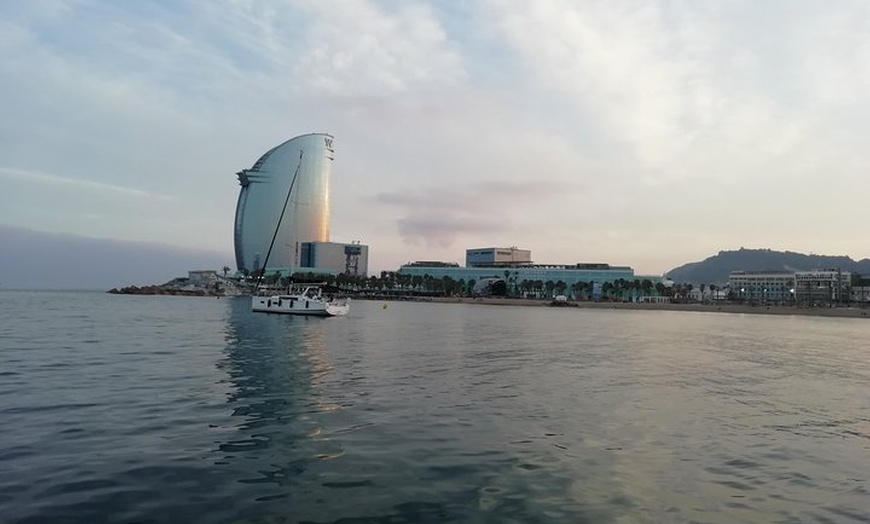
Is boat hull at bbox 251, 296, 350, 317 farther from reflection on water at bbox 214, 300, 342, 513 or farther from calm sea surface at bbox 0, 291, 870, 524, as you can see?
calm sea surface at bbox 0, 291, 870, 524

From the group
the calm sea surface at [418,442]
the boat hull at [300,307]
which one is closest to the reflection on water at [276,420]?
the calm sea surface at [418,442]

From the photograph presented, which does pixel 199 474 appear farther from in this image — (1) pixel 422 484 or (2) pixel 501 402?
(2) pixel 501 402

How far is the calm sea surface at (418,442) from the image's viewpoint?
999 centimetres

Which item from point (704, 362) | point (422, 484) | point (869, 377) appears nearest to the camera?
point (422, 484)

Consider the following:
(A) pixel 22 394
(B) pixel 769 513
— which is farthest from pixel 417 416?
(A) pixel 22 394

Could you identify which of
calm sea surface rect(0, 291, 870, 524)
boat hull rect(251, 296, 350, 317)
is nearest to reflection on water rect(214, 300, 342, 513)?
calm sea surface rect(0, 291, 870, 524)

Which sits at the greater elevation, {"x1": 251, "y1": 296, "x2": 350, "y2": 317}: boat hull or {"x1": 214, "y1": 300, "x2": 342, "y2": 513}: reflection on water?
{"x1": 251, "y1": 296, "x2": 350, "y2": 317}: boat hull

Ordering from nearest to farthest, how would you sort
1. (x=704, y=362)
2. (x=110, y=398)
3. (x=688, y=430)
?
1. (x=688, y=430)
2. (x=110, y=398)
3. (x=704, y=362)

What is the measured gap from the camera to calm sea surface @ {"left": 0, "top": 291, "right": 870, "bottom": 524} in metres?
9.99

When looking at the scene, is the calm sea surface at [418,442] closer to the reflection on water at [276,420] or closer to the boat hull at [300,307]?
the reflection on water at [276,420]

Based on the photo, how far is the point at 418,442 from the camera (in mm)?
14180

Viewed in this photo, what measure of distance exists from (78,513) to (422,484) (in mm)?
5498

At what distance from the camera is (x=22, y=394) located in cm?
1920

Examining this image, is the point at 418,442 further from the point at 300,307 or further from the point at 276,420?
the point at 300,307
